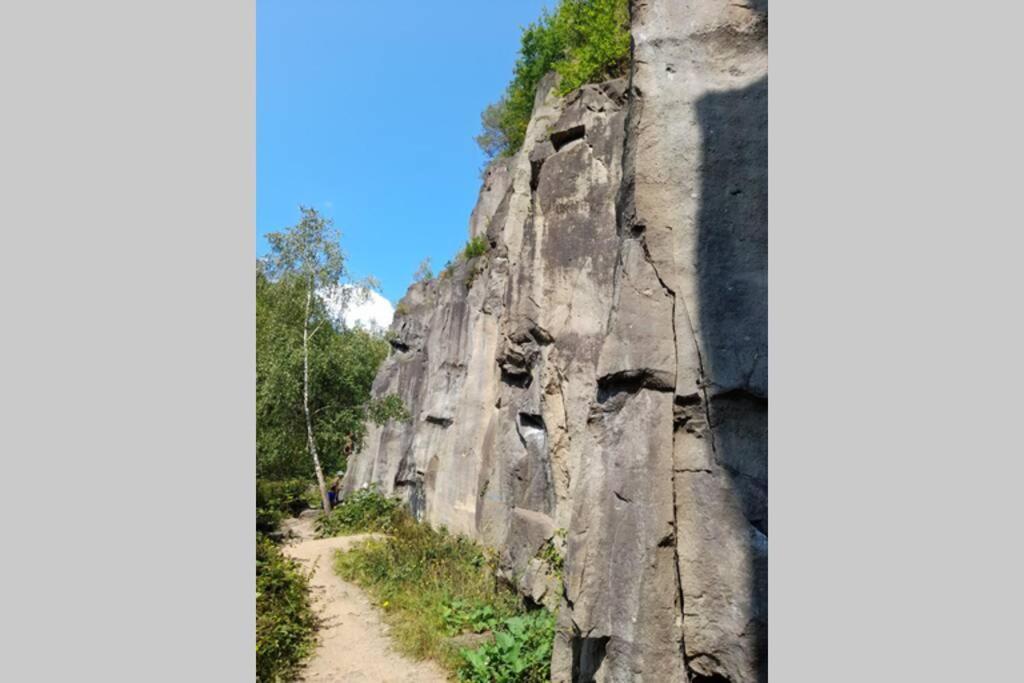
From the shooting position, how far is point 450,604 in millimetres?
8977

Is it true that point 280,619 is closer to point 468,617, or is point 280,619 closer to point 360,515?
point 468,617

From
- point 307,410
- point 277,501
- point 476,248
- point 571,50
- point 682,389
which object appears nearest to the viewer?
point 682,389

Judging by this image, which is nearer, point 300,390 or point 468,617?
point 468,617

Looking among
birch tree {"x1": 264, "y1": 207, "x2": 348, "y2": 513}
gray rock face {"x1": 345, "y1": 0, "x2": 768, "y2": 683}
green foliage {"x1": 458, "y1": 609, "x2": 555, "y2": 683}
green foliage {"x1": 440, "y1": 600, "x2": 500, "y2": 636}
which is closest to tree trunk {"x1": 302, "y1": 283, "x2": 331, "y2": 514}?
birch tree {"x1": 264, "y1": 207, "x2": 348, "y2": 513}

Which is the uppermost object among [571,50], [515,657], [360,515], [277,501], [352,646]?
[571,50]

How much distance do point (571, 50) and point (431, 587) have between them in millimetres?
10778

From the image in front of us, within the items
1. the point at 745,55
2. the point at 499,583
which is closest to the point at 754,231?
the point at 745,55

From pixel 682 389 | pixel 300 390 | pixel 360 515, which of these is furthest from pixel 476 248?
pixel 682 389

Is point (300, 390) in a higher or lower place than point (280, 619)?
higher

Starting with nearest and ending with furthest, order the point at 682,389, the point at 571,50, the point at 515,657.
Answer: the point at 682,389, the point at 515,657, the point at 571,50

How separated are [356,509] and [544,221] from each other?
1207cm

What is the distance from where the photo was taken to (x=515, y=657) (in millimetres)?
Result: 6684

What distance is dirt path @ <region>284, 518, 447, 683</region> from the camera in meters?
7.53

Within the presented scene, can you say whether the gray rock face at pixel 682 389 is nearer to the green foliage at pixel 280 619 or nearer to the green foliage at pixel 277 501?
the green foliage at pixel 280 619
